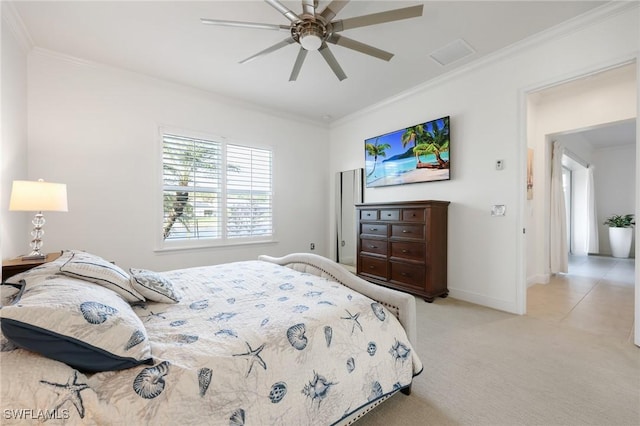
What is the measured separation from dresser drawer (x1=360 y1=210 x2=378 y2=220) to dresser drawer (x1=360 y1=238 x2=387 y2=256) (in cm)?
33

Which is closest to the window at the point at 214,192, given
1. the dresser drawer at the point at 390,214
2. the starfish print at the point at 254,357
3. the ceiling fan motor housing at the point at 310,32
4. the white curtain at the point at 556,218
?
the dresser drawer at the point at 390,214

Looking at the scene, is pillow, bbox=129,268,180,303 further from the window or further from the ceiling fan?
the window

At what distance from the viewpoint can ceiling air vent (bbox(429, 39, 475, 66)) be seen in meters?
2.74

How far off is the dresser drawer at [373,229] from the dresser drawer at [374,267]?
0.37 m

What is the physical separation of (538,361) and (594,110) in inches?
145

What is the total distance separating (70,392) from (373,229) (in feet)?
11.3

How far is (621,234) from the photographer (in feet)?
20.3

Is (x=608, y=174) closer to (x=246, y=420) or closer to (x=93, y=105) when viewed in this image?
(x=246, y=420)

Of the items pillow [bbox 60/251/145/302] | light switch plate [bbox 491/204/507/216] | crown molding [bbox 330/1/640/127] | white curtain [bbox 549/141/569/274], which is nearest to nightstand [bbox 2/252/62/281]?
pillow [bbox 60/251/145/302]

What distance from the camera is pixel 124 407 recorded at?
772 mm

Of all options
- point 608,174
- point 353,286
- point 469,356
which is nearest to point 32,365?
point 353,286

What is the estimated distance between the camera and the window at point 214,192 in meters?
3.58

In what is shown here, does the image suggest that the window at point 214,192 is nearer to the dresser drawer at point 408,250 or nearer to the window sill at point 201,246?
the window sill at point 201,246

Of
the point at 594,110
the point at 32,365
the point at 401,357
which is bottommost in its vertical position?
the point at 401,357
